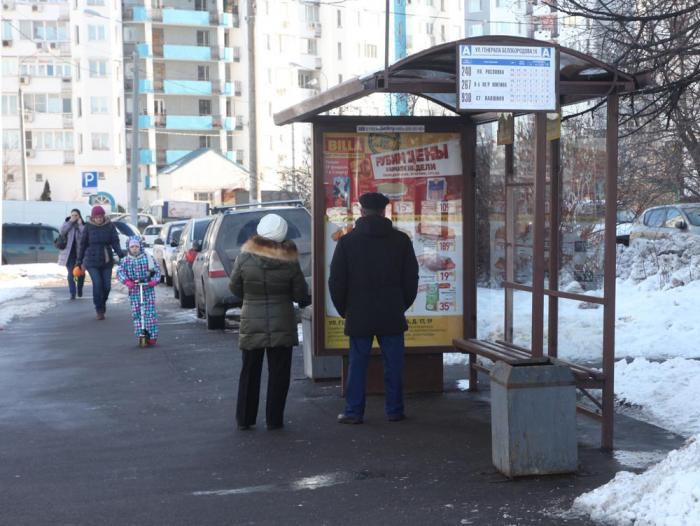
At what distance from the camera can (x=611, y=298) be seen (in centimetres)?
768

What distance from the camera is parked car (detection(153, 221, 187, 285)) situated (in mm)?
26422

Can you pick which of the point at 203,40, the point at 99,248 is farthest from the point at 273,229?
the point at 203,40

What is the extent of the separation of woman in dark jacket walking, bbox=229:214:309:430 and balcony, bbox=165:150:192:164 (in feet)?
259

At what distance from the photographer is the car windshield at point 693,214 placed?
24031mm

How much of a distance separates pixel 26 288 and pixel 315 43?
68.9 metres

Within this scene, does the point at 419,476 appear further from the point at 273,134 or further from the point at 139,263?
the point at 273,134

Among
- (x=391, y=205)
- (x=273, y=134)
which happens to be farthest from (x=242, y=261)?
(x=273, y=134)

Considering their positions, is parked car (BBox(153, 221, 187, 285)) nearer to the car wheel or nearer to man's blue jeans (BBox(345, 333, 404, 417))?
the car wheel

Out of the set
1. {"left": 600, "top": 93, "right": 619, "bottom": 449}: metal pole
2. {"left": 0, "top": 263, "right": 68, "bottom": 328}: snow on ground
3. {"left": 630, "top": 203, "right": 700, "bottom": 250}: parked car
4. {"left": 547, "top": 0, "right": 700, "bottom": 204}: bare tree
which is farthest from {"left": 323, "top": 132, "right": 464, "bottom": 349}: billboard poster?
{"left": 630, "top": 203, "right": 700, "bottom": 250}: parked car

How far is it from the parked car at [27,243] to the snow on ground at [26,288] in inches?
53.0

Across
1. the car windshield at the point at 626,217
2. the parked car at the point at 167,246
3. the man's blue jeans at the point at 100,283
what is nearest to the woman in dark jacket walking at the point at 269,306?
the man's blue jeans at the point at 100,283

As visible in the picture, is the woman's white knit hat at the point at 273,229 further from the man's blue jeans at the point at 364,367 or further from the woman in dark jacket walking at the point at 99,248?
the woman in dark jacket walking at the point at 99,248

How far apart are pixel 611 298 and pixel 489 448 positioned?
1.33 m

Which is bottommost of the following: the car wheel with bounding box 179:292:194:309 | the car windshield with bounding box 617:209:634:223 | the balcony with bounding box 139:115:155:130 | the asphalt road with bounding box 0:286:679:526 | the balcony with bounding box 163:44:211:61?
the car wheel with bounding box 179:292:194:309
